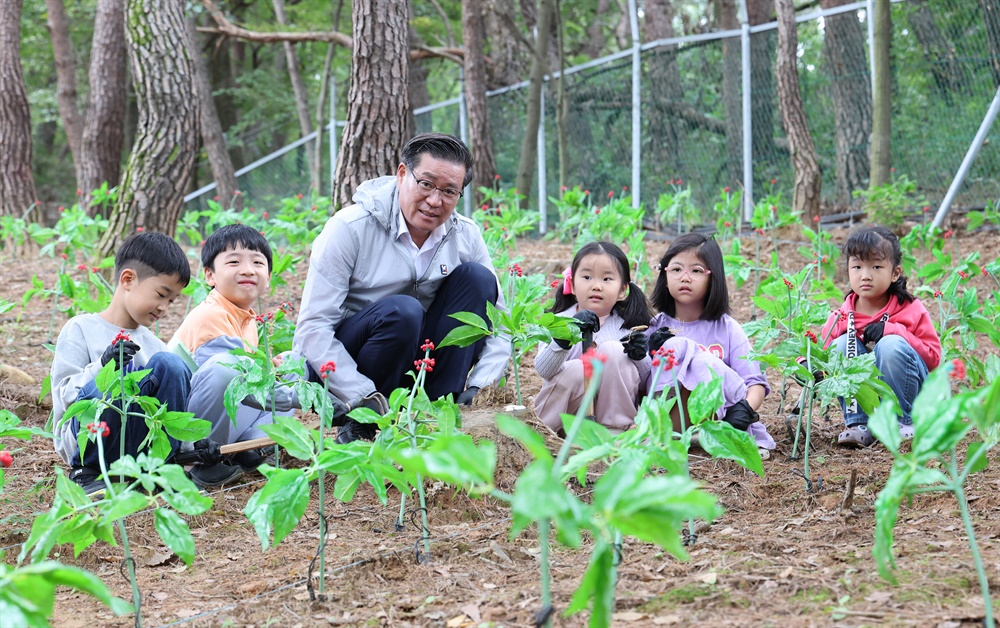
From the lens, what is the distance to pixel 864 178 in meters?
8.24

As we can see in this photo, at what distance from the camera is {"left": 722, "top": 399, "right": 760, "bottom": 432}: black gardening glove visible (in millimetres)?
3100

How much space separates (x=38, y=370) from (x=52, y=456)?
4.59ft

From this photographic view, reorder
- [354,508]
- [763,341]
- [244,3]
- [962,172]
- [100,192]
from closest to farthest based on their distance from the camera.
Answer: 1. [354,508]
2. [763,341]
3. [962,172]
4. [100,192]
5. [244,3]

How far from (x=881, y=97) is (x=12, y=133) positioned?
7134 millimetres

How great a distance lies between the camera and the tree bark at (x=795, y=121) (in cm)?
721

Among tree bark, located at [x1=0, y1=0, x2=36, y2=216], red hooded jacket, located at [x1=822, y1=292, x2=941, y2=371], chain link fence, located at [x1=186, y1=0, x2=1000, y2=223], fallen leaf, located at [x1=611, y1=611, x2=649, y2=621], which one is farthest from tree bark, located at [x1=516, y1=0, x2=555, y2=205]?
fallen leaf, located at [x1=611, y1=611, x2=649, y2=621]

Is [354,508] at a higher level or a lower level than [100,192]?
lower

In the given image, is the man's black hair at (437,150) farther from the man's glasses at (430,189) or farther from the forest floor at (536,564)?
the forest floor at (536,564)

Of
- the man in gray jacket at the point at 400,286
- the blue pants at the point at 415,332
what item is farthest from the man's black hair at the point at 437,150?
the blue pants at the point at 415,332

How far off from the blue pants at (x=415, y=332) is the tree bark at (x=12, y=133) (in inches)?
256

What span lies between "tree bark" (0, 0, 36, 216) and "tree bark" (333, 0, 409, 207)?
15.4ft

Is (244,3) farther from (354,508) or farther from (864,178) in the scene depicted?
(354,508)

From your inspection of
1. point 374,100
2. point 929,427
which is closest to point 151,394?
point 929,427

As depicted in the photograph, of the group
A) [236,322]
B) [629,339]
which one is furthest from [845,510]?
[236,322]
